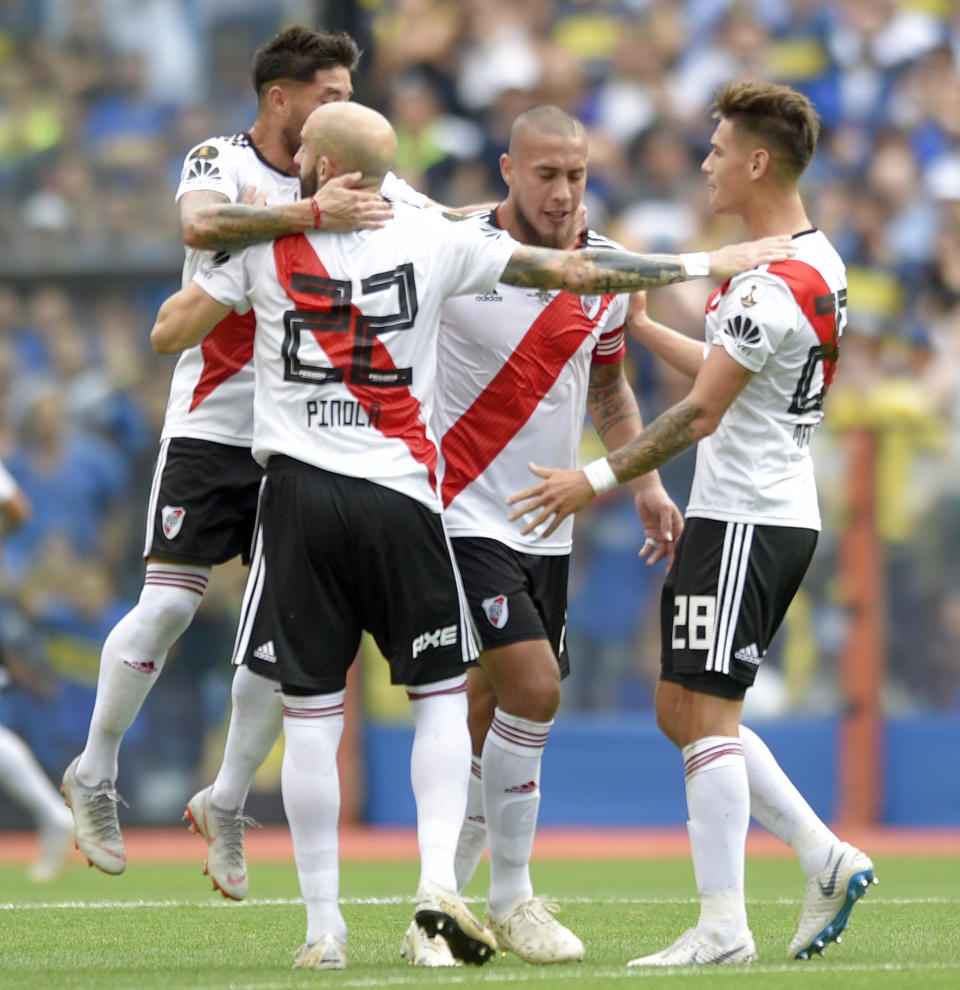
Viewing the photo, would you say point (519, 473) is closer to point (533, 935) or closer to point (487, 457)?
point (487, 457)

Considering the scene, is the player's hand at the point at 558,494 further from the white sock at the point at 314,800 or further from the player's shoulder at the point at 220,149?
the player's shoulder at the point at 220,149

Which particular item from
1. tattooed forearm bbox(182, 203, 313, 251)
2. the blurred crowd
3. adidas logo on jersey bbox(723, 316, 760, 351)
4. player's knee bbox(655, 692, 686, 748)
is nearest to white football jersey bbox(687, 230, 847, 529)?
adidas logo on jersey bbox(723, 316, 760, 351)

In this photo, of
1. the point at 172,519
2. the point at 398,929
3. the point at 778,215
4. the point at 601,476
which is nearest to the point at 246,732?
the point at 172,519

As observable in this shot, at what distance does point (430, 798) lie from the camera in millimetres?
5297

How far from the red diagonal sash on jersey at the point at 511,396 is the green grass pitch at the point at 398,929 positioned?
161 cm

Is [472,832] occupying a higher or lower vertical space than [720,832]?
lower

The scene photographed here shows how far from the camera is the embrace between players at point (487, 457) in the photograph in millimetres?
5184

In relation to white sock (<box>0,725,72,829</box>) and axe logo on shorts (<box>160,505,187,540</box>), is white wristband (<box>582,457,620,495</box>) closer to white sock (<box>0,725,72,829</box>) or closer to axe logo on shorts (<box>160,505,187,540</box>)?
axe logo on shorts (<box>160,505,187,540</box>)

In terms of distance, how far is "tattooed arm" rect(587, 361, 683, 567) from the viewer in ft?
20.9

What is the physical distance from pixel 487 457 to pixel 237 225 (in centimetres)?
127

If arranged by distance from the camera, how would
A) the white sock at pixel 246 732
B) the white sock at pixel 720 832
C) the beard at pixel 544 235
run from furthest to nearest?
the white sock at pixel 246 732 → the beard at pixel 544 235 → the white sock at pixel 720 832

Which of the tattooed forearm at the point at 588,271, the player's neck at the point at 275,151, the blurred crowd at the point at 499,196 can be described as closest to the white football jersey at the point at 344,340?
the tattooed forearm at the point at 588,271

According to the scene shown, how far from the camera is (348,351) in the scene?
5.17 metres

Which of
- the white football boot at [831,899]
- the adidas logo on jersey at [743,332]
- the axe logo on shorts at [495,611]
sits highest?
the adidas logo on jersey at [743,332]
